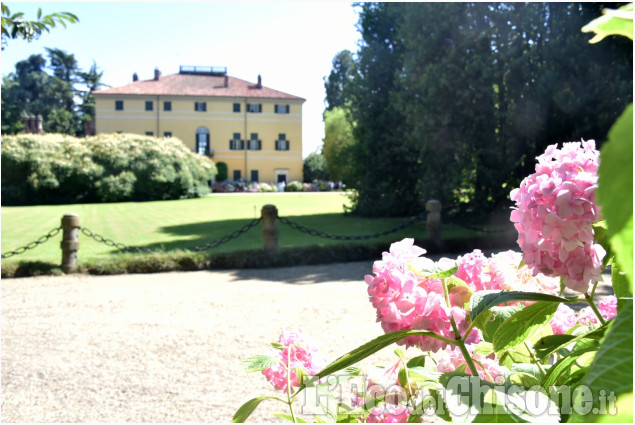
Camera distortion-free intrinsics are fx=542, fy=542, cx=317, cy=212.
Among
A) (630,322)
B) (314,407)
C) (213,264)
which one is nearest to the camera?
(630,322)

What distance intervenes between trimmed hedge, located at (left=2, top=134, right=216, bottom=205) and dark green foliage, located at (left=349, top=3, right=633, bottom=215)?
51.1 ft

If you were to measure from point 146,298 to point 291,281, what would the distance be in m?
1.84

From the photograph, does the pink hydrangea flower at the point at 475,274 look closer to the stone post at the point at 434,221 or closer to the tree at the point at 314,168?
the stone post at the point at 434,221

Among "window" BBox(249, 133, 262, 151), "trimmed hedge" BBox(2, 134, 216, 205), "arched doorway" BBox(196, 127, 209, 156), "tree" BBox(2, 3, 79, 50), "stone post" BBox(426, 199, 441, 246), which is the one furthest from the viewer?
"window" BBox(249, 133, 262, 151)

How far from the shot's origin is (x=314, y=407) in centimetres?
113

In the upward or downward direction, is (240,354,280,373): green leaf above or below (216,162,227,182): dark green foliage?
below

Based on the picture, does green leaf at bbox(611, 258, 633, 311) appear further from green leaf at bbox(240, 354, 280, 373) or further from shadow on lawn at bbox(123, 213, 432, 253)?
shadow on lawn at bbox(123, 213, 432, 253)

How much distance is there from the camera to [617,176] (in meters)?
0.29

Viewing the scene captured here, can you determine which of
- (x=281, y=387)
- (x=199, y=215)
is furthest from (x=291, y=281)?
(x=199, y=215)

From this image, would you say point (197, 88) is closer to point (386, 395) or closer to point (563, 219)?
point (386, 395)

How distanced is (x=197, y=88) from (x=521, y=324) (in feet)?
150

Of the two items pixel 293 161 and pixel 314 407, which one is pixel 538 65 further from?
pixel 293 161

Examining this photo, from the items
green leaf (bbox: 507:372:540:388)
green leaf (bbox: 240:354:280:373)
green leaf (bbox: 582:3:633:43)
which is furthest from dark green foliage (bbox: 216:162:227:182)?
green leaf (bbox: 582:3:633:43)

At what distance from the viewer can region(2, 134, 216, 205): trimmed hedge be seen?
77.9ft
